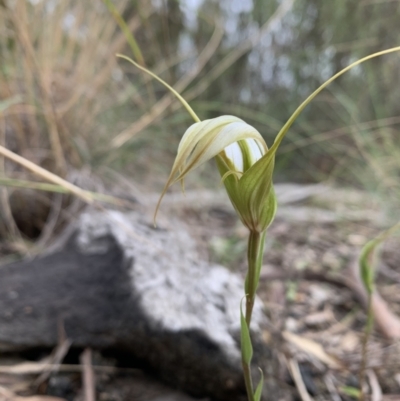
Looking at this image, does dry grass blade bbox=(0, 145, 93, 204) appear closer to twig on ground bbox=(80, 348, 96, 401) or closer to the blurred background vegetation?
the blurred background vegetation

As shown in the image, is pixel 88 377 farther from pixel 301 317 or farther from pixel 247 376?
pixel 301 317

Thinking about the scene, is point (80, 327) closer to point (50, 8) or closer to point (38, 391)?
point (38, 391)

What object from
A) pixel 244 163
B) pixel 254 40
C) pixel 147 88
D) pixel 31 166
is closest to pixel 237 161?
pixel 244 163

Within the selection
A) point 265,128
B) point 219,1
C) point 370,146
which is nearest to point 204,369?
point 370,146

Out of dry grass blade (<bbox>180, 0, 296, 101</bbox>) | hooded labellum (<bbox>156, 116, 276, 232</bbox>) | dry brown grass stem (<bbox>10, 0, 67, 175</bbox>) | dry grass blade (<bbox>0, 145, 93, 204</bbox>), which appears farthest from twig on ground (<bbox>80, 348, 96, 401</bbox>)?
dry grass blade (<bbox>180, 0, 296, 101</bbox>)

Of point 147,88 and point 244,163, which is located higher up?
point 147,88

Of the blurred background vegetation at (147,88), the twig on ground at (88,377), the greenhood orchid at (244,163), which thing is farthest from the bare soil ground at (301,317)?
the greenhood orchid at (244,163)

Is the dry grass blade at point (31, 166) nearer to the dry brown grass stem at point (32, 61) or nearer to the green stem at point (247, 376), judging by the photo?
the green stem at point (247, 376)
